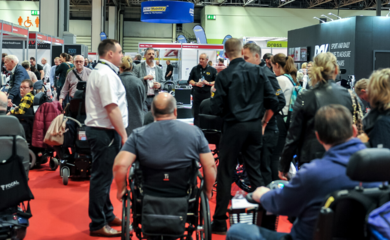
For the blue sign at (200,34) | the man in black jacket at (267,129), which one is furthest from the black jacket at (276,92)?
the blue sign at (200,34)

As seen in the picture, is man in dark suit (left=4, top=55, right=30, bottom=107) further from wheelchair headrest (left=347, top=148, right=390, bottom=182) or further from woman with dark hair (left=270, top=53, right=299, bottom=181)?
wheelchair headrest (left=347, top=148, right=390, bottom=182)

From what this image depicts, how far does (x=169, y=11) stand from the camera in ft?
32.8

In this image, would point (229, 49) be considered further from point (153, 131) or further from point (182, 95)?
point (182, 95)

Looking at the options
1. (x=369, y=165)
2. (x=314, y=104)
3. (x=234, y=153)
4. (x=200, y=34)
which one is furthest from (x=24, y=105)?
(x=200, y=34)

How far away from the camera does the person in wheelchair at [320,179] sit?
5.41 ft

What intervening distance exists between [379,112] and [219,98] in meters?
1.18

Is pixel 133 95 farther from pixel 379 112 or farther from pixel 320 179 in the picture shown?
pixel 320 179

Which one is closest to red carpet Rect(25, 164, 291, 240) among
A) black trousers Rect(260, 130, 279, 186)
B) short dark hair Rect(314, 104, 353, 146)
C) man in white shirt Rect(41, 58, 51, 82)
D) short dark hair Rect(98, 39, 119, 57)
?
black trousers Rect(260, 130, 279, 186)

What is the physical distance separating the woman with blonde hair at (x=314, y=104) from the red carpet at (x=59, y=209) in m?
1.04

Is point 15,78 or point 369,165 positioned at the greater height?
point 15,78

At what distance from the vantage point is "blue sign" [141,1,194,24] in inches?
392

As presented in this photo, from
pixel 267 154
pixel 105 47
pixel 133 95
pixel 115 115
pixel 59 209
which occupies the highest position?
pixel 105 47

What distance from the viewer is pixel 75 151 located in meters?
5.18

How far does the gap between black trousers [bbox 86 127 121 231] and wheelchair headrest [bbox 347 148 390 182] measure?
208cm
